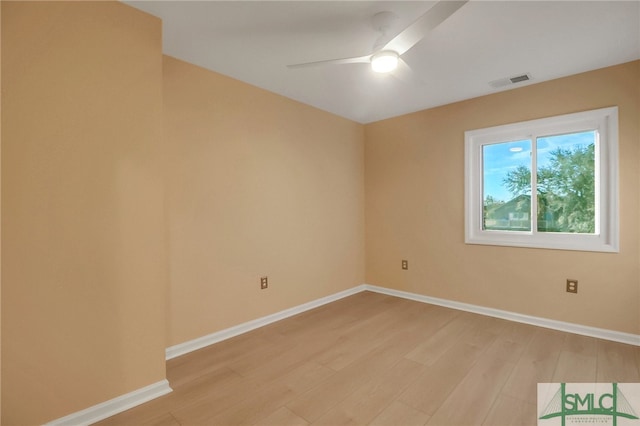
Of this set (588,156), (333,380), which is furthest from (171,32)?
(588,156)

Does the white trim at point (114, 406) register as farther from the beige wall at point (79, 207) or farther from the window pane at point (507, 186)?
the window pane at point (507, 186)

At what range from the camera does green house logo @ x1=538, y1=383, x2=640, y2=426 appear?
1575 mm

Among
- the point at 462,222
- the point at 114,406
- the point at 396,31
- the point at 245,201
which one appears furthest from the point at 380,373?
the point at 396,31

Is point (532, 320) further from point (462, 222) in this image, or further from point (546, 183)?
point (546, 183)

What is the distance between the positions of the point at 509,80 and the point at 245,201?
2.72m

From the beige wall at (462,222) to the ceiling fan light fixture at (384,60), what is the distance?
6.37ft

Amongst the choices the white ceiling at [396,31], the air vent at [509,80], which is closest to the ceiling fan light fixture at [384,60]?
the white ceiling at [396,31]

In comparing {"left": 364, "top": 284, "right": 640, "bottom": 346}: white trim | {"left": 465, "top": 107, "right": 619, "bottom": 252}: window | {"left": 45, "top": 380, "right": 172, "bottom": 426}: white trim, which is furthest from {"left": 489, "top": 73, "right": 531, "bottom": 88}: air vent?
{"left": 45, "top": 380, "right": 172, "bottom": 426}: white trim

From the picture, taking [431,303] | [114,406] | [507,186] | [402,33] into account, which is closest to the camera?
[402,33]

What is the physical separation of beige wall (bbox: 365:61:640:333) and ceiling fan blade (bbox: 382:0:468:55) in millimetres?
2027

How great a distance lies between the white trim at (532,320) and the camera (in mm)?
2453

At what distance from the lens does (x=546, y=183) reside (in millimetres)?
2881

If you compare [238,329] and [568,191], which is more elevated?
[568,191]

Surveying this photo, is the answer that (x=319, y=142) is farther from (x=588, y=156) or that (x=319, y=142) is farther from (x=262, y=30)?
(x=588, y=156)
